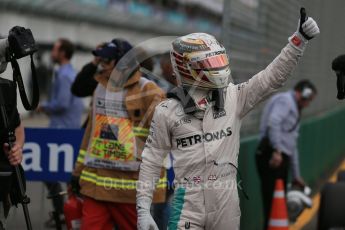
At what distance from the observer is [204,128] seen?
537cm

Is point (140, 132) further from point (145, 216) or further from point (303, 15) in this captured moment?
point (303, 15)

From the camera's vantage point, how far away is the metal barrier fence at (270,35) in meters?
8.72

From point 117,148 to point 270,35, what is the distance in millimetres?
4301

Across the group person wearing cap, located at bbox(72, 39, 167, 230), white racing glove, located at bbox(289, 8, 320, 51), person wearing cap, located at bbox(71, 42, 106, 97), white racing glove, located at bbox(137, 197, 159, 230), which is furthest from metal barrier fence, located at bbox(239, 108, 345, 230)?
white racing glove, located at bbox(289, 8, 320, 51)

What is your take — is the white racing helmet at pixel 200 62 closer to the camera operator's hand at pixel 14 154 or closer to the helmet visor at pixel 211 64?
the helmet visor at pixel 211 64

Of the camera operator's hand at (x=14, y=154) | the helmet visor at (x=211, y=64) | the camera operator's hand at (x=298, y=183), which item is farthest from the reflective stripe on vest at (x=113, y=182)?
the camera operator's hand at (x=298, y=183)

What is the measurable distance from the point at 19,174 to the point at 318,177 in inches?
406

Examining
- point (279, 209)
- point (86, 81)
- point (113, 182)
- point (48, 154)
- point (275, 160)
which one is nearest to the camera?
point (113, 182)

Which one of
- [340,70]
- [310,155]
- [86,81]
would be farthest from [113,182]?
[310,155]

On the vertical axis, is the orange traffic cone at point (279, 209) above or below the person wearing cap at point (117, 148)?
below

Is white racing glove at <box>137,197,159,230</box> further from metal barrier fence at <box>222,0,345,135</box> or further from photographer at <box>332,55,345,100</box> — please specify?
metal barrier fence at <box>222,0,345,135</box>

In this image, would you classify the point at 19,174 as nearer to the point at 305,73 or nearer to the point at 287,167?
the point at 287,167

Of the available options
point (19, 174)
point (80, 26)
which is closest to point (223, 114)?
point (19, 174)

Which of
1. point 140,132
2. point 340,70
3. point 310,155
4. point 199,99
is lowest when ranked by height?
point 310,155
